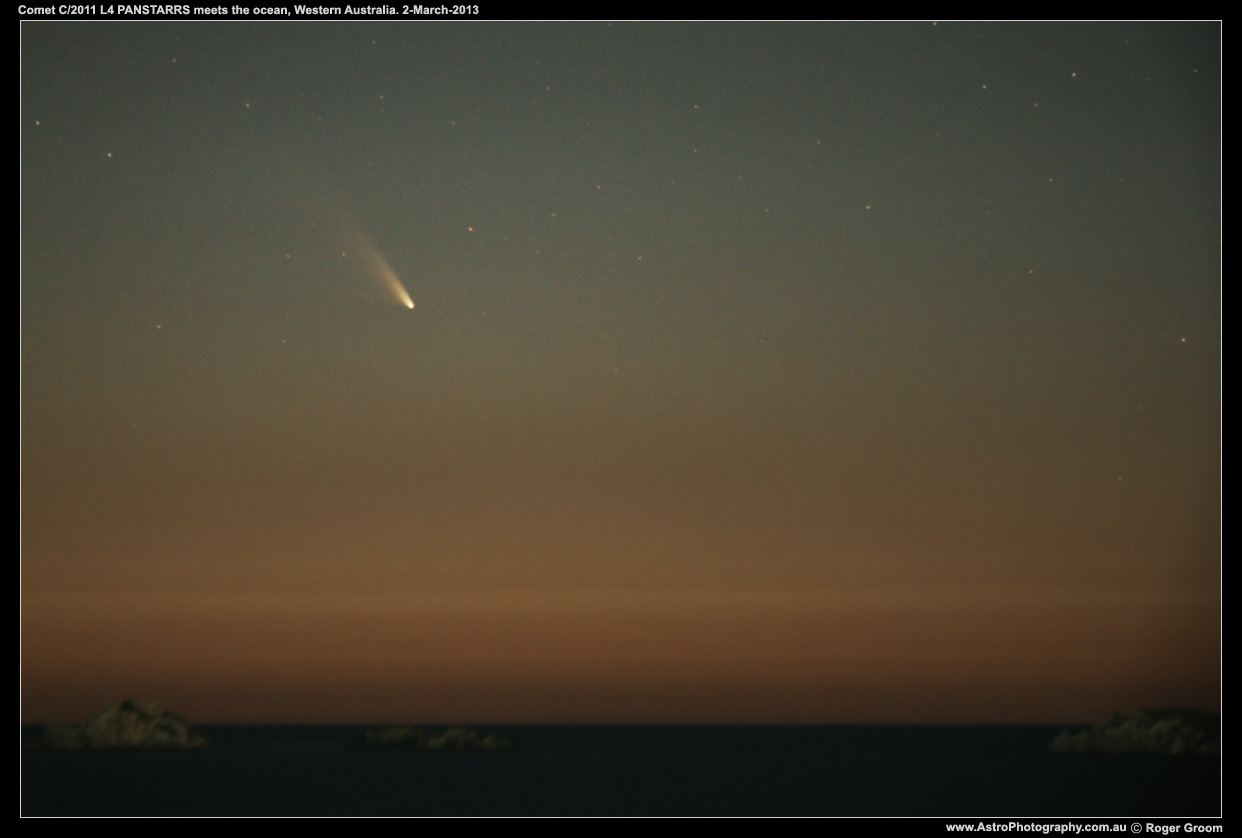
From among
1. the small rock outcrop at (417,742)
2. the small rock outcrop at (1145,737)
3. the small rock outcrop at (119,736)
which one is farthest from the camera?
the small rock outcrop at (417,742)

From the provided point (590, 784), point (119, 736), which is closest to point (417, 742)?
point (590, 784)

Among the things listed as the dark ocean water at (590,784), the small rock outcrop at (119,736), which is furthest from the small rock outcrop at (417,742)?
the small rock outcrop at (119,736)

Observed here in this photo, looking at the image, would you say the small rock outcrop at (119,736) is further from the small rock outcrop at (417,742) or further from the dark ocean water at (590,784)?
the small rock outcrop at (417,742)

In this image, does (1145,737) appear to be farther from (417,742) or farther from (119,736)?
(417,742)

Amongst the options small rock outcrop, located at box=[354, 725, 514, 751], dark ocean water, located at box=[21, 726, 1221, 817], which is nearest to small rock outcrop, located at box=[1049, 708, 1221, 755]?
dark ocean water, located at box=[21, 726, 1221, 817]
